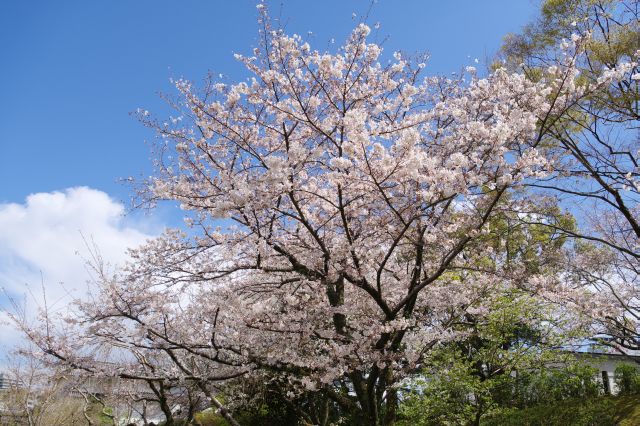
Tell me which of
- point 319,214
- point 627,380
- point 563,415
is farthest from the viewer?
point 627,380

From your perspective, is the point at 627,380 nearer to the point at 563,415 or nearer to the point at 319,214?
the point at 563,415

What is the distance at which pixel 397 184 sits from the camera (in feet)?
19.0

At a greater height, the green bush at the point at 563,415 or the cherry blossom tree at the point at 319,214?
the cherry blossom tree at the point at 319,214

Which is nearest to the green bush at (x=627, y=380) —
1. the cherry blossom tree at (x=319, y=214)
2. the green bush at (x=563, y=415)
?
the green bush at (x=563, y=415)

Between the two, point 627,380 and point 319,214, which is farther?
point 627,380

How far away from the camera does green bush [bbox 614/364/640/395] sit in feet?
36.2

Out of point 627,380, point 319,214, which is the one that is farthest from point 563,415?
point 319,214

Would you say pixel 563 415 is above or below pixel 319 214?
below

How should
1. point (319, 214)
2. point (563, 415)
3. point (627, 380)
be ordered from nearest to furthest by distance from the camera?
point (319, 214)
point (563, 415)
point (627, 380)

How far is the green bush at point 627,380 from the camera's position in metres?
11.0

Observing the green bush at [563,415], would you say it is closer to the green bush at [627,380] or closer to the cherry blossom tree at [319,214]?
the green bush at [627,380]

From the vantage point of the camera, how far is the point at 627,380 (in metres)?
11.4

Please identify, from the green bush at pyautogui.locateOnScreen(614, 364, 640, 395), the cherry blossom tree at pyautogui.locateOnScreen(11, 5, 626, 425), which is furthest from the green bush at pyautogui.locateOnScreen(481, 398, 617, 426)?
the cherry blossom tree at pyautogui.locateOnScreen(11, 5, 626, 425)

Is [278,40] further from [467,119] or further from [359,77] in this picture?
[467,119]
